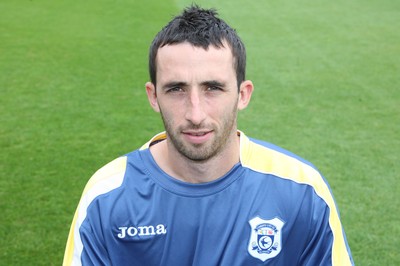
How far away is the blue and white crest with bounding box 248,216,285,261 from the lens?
2.04m

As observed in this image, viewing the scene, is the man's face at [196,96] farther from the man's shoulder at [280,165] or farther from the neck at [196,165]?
the man's shoulder at [280,165]

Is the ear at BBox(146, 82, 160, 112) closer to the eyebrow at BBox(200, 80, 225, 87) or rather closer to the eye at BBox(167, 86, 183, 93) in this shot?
the eye at BBox(167, 86, 183, 93)

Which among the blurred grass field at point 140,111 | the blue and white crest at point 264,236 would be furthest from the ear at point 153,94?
the blurred grass field at point 140,111

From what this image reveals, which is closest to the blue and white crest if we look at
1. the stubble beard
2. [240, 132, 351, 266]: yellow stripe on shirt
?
[240, 132, 351, 266]: yellow stripe on shirt

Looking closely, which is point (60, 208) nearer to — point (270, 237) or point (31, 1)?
point (270, 237)

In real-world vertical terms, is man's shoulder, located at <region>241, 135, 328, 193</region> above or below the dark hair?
below

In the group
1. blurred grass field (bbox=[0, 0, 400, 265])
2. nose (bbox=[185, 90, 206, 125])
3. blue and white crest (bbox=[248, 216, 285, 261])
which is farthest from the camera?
blurred grass field (bbox=[0, 0, 400, 265])

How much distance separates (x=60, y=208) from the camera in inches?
188

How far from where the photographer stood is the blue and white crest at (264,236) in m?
2.04

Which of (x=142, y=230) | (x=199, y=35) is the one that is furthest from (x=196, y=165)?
(x=199, y=35)

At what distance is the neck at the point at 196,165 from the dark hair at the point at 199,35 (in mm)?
283

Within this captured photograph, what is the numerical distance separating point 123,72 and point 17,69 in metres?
1.69

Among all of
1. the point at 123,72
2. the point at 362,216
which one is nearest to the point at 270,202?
the point at 362,216

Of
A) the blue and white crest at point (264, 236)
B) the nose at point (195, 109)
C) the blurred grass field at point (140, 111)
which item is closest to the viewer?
the nose at point (195, 109)
